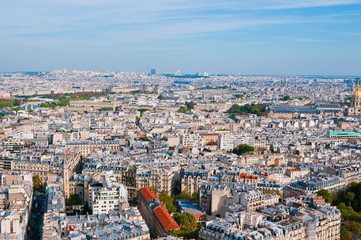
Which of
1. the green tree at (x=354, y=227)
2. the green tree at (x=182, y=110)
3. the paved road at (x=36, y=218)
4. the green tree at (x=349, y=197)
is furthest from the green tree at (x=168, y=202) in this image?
the green tree at (x=182, y=110)

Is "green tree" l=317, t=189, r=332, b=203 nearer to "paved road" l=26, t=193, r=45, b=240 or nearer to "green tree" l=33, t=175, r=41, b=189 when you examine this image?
"paved road" l=26, t=193, r=45, b=240

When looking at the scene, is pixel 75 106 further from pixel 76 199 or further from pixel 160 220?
pixel 160 220

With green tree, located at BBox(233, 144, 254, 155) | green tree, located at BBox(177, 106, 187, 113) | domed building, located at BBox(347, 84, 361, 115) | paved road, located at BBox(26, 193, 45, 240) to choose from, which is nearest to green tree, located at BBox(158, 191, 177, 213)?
paved road, located at BBox(26, 193, 45, 240)

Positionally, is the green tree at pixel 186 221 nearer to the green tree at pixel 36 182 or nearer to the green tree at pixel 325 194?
the green tree at pixel 325 194

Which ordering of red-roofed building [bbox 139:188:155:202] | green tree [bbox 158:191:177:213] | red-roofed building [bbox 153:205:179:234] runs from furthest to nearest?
red-roofed building [bbox 139:188:155:202] < green tree [bbox 158:191:177:213] < red-roofed building [bbox 153:205:179:234]

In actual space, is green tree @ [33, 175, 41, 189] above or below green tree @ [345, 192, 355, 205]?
below

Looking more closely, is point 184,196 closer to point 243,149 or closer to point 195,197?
point 195,197

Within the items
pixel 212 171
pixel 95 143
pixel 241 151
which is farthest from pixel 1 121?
pixel 212 171

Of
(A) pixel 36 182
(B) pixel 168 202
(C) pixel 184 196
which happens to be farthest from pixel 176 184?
(A) pixel 36 182
